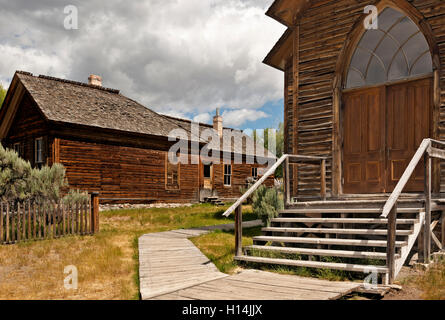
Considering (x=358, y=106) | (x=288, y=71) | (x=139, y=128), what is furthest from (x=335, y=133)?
(x=139, y=128)

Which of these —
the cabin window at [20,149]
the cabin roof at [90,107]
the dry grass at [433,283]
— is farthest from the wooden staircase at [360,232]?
the cabin window at [20,149]

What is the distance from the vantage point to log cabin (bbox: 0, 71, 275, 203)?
18.7 metres

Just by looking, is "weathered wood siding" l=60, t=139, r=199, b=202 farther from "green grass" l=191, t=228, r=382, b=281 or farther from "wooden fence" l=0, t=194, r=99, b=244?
"green grass" l=191, t=228, r=382, b=281

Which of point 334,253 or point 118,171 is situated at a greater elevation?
point 118,171

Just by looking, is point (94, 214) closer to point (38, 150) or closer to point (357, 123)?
point (357, 123)

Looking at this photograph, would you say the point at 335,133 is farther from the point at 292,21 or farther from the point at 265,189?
the point at 292,21

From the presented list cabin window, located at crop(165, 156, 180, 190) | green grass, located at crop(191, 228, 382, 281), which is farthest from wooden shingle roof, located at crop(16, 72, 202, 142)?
green grass, located at crop(191, 228, 382, 281)

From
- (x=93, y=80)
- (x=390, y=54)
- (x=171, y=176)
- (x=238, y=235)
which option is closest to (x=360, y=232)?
(x=238, y=235)

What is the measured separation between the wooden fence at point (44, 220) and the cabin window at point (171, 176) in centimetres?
1116

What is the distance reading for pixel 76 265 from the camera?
7.41 m

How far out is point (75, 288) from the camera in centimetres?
594

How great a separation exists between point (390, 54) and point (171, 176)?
50.8ft

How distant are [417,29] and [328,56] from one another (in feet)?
6.81

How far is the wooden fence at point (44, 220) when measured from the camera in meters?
9.91
